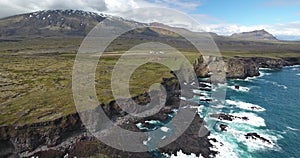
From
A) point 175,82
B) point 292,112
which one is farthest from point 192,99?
point 292,112

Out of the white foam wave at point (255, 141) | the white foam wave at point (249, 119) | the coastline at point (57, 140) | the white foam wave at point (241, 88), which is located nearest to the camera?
the coastline at point (57, 140)

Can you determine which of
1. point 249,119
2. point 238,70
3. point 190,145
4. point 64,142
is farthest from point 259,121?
point 238,70

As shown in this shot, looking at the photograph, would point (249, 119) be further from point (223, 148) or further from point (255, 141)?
point (223, 148)

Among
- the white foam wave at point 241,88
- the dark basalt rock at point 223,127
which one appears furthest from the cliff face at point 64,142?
the white foam wave at point 241,88

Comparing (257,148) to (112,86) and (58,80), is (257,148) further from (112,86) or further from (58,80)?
(58,80)

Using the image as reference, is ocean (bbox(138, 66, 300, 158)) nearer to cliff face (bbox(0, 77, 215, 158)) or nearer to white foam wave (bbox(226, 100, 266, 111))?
white foam wave (bbox(226, 100, 266, 111))

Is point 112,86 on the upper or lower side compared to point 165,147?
upper

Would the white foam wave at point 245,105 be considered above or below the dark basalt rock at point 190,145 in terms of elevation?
above

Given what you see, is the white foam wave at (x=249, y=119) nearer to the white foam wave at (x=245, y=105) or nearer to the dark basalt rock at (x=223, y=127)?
the dark basalt rock at (x=223, y=127)
